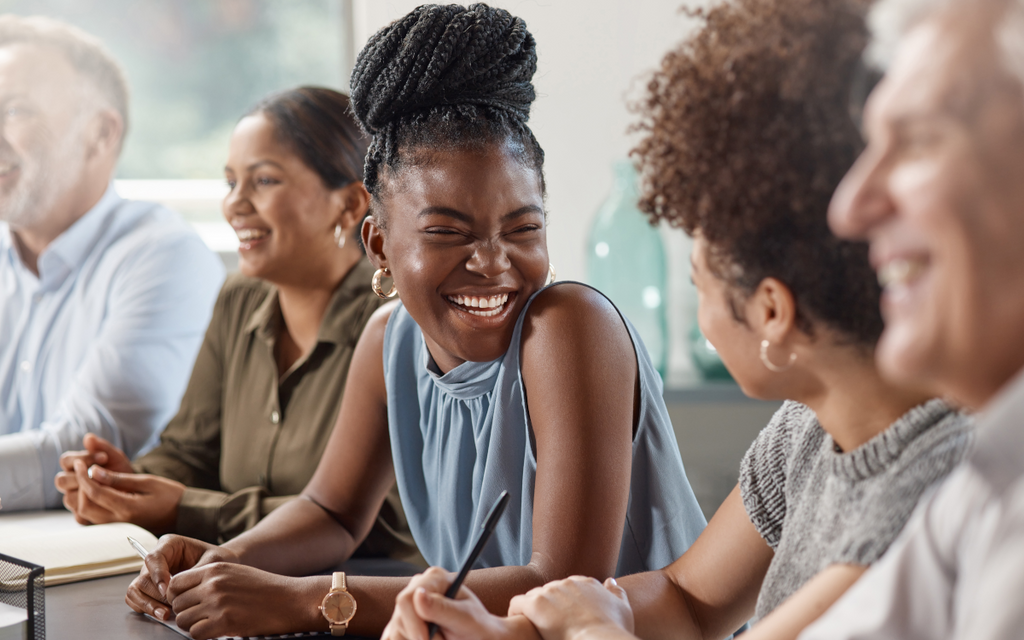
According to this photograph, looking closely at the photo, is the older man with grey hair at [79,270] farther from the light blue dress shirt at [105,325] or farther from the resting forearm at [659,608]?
the resting forearm at [659,608]

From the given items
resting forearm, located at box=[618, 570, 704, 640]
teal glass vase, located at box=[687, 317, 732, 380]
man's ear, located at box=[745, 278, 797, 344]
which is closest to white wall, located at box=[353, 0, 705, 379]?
teal glass vase, located at box=[687, 317, 732, 380]

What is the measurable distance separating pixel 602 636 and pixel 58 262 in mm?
1813

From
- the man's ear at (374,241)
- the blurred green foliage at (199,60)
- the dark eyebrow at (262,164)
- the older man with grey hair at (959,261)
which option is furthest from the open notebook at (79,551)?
the blurred green foliage at (199,60)

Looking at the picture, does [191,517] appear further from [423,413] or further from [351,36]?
[351,36]

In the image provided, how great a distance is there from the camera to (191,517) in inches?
59.4

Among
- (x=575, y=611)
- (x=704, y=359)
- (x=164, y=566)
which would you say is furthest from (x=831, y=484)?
(x=704, y=359)

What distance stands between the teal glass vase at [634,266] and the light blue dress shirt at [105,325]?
93 cm

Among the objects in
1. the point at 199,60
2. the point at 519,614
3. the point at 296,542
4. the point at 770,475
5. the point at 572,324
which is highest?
the point at 199,60

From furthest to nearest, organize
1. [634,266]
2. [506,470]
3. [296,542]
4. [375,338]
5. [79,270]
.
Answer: [634,266], [79,270], [375,338], [296,542], [506,470]

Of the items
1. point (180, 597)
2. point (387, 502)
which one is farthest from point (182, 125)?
point (180, 597)

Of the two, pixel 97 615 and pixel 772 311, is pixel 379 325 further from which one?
pixel 772 311

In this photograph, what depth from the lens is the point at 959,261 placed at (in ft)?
1.54

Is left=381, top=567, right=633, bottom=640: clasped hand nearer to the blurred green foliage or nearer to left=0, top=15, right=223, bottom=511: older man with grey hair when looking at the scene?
left=0, top=15, right=223, bottom=511: older man with grey hair

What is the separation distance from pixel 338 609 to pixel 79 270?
1.46 meters
